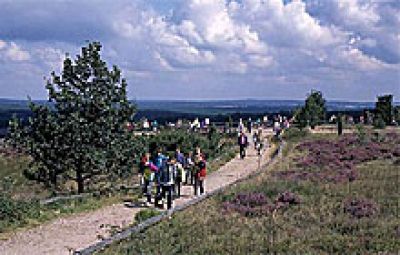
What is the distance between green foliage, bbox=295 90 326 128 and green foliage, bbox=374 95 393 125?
20.9 ft

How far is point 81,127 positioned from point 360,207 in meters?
10.2

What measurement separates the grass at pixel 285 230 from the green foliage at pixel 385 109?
46.8m

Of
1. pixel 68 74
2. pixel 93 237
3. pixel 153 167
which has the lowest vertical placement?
pixel 93 237

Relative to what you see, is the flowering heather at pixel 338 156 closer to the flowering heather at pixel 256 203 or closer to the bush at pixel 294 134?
the bush at pixel 294 134

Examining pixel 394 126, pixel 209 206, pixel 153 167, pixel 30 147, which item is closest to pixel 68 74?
pixel 30 147

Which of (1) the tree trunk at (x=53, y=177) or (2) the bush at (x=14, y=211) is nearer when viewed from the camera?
(2) the bush at (x=14, y=211)

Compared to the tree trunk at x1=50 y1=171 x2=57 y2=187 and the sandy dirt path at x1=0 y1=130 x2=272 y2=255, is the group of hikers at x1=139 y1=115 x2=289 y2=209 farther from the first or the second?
the tree trunk at x1=50 y1=171 x2=57 y2=187

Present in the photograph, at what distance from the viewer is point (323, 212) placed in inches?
710

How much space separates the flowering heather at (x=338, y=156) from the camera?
26609mm

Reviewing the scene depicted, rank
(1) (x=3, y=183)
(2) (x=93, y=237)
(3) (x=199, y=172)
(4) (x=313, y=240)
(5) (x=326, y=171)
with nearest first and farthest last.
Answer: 1. (4) (x=313, y=240)
2. (2) (x=93, y=237)
3. (1) (x=3, y=183)
4. (3) (x=199, y=172)
5. (5) (x=326, y=171)

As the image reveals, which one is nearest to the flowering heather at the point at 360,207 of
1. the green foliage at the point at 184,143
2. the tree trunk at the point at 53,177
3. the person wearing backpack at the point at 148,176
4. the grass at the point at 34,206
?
the grass at the point at 34,206

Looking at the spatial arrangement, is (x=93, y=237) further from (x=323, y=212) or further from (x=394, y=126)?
(x=394, y=126)

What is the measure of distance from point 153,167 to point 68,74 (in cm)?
562

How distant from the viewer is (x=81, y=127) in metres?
22.1
